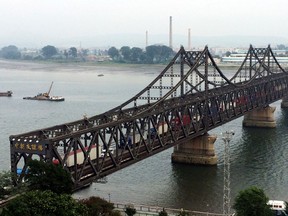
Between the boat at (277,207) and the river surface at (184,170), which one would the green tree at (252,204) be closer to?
the boat at (277,207)

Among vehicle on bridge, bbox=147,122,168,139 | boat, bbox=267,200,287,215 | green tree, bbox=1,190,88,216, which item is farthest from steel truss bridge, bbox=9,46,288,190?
boat, bbox=267,200,287,215

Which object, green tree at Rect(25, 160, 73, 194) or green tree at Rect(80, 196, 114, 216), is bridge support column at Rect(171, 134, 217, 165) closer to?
green tree at Rect(80, 196, 114, 216)

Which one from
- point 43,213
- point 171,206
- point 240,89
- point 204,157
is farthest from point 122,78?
point 43,213

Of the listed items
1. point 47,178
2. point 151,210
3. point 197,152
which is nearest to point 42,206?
point 47,178

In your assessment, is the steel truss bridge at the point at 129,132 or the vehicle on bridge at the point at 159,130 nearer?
the steel truss bridge at the point at 129,132

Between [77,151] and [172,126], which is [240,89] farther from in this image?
[77,151]

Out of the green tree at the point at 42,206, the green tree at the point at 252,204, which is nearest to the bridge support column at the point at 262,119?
the green tree at the point at 252,204
